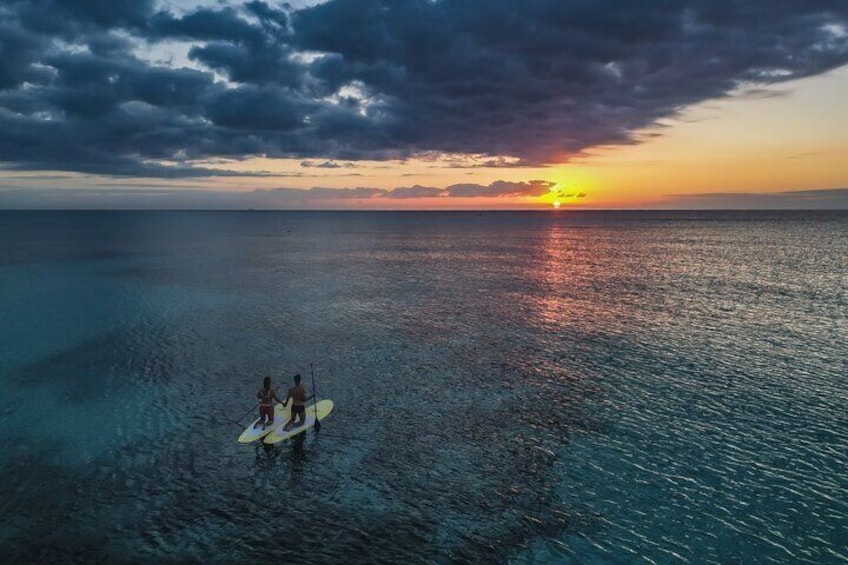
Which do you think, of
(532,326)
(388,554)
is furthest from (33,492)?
(532,326)

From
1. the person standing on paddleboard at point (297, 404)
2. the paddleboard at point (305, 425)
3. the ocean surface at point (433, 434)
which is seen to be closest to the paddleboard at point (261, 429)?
the paddleboard at point (305, 425)

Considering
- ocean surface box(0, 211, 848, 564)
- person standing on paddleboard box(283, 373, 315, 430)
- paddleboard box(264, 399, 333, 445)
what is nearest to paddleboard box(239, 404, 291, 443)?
paddleboard box(264, 399, 333, 445)

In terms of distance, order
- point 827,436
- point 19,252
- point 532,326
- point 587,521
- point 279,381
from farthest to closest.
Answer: point 19,252 < point 532,326 < point 279,381 < point 827,436 < point 587,521

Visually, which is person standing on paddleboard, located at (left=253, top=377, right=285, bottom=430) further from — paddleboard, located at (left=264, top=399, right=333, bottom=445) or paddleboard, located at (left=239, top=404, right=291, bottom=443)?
paddleboard, located at (left=264, top=399, right=333, bottom=445)

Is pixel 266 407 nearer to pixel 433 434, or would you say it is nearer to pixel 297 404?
pixel 297 404

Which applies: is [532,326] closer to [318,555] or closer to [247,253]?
[318,555]

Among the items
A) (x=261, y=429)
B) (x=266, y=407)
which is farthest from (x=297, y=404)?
(x=261, y=429)
